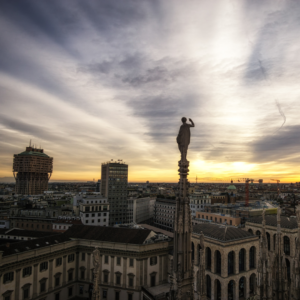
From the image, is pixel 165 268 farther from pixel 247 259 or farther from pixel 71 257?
pixel 71 257

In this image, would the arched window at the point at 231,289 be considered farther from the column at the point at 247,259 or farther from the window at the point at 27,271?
the window at the point at 27,271

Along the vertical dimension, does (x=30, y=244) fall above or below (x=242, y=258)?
A: above

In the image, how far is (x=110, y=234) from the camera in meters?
48.4

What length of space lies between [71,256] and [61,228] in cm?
2520

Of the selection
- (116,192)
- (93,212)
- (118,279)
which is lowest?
(118,279)

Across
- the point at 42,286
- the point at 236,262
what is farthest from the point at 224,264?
the point at 42,286

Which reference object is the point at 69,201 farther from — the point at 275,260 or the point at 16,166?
the point at 16,166

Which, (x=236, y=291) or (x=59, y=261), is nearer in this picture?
(x=236, y=291)

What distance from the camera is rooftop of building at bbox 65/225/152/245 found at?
46.2 metres

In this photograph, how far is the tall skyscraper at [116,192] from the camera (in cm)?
10956

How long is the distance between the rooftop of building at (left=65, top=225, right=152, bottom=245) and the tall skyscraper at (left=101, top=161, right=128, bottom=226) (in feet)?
190

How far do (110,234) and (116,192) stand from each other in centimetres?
6309

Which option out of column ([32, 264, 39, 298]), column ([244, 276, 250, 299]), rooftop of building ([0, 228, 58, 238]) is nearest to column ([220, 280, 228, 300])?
column ([244, 276, 250, 299])

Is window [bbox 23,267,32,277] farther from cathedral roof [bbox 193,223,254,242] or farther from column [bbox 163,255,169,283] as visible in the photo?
cathedral roof [bbox 193,223,254,242]
